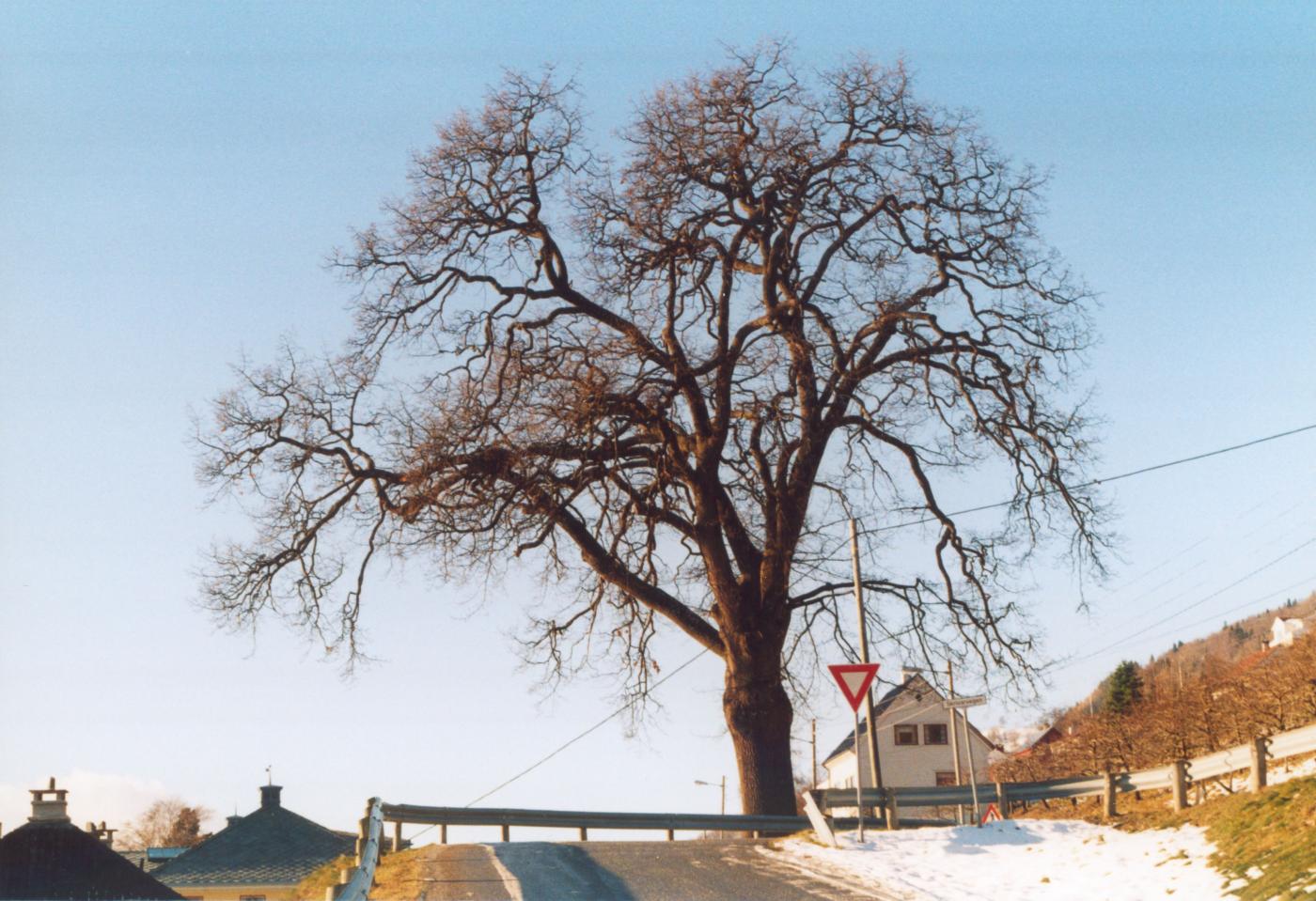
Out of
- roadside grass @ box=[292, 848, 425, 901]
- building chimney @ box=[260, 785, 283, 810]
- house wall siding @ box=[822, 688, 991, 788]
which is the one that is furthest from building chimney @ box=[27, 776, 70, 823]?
house wall siding @ box=[822, 688, 991, 788]

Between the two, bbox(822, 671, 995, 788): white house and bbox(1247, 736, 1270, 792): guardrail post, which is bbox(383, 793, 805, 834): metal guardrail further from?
bbox(822, 671, 995, 788): white house

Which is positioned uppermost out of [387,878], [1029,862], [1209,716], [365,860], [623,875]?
[1209,716]

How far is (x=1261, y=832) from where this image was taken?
48.5 ft

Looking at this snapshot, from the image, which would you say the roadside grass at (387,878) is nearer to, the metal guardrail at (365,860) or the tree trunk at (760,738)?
the metal guardrail at (365,860)

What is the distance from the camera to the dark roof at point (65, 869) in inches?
1372

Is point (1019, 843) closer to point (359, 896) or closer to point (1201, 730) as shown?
point (1201, 730)

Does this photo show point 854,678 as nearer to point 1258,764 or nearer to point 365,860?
point 1258,764

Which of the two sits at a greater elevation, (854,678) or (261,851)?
(854,678)

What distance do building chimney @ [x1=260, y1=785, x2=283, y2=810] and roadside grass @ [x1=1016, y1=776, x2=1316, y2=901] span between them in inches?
1441

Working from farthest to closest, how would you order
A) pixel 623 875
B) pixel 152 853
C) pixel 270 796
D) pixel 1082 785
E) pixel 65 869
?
pixel 152 853 < pixel 270 796 < pixel 65 869 < pixel 1082 785 < pixel 623 875

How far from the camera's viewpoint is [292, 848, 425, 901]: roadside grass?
50.8ft

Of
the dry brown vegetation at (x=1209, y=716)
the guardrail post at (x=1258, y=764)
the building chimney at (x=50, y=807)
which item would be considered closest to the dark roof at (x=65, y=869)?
the building chimney at (x=50, y=807)

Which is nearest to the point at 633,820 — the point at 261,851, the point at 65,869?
the point at 65,869

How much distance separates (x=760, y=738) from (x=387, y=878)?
7813mm
